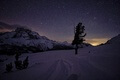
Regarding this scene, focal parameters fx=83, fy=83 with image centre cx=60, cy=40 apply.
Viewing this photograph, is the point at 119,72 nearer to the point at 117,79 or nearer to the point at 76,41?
the point at 117,79

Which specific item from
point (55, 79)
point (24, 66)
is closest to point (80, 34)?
point (24, 66)

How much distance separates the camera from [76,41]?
25125 millimetres

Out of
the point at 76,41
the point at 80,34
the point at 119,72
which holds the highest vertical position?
the point at 80,34

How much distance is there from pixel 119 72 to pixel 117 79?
677mm

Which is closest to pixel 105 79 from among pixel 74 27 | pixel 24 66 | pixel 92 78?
pixel 92 78

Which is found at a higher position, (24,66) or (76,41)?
(76,41)

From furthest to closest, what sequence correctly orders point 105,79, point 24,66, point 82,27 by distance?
point 82,27 < point 24,66 < point 105,79

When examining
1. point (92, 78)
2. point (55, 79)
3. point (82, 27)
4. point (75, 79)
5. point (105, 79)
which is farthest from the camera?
point (82, 27)

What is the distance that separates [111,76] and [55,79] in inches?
138

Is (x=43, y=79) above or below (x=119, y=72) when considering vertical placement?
below

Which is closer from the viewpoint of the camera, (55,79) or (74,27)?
(55,79)

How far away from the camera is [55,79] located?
588 cm

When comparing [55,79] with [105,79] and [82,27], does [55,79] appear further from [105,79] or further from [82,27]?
[82,27]

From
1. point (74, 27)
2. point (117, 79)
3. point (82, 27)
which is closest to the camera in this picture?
point (117, 79)
